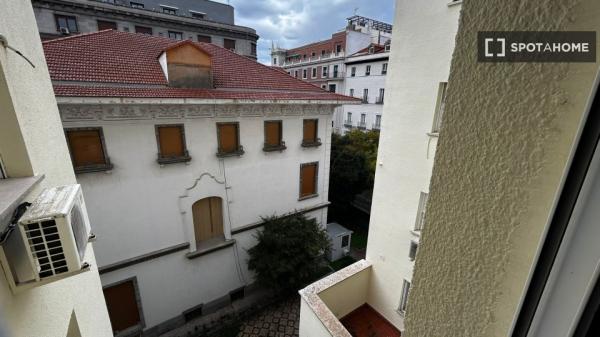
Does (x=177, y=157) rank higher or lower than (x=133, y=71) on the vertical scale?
lower

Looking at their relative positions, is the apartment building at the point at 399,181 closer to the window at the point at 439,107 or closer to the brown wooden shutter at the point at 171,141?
the window at the point at 439,107

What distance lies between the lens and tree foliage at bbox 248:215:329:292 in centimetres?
880

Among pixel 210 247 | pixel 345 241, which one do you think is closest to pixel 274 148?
pixel 210 247

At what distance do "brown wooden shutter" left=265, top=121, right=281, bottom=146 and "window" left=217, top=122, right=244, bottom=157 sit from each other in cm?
102

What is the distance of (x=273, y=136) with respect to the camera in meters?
9.02

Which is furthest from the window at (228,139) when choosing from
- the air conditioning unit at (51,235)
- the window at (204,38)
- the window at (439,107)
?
the window at (204,38)

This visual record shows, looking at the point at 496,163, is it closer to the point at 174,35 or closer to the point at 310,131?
the point at 310,131

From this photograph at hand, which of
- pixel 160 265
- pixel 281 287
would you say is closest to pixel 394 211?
pixel 281 287

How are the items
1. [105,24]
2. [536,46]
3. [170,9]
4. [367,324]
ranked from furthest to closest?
[170,9]
[105,24]
[367,324]
[536,46]

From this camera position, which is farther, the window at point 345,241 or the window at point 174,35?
the window at point 174,35

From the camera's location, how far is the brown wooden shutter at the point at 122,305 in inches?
291

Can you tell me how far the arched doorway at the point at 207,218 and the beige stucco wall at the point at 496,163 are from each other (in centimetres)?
816

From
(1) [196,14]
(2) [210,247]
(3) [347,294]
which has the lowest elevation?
(3) [347,294]

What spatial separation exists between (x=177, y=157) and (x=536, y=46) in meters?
7.78
